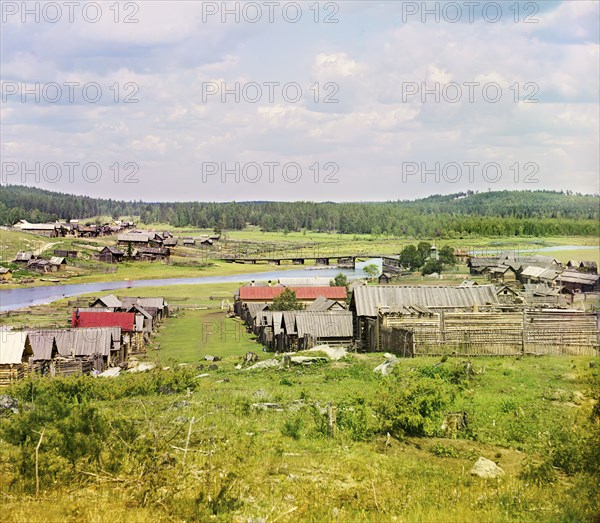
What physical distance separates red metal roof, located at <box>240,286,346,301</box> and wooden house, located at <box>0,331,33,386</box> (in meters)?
31.3

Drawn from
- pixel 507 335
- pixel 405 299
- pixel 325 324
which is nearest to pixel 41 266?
pixel 325 324

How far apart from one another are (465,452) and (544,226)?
305ft

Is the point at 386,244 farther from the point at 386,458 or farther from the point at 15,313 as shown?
the point at 386,458

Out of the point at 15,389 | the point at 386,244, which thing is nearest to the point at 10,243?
the point at 386,244

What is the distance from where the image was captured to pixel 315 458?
1199 centimetres

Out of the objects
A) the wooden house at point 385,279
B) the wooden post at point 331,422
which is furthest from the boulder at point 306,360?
the wooden house at point 385,279

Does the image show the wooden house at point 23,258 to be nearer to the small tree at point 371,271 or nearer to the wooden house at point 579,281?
the small tree at point 371,271

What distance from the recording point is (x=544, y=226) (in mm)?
98312

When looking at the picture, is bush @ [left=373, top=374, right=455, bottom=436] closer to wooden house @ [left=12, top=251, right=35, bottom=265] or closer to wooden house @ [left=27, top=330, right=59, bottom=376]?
wooden house @ [left=27, top=330, right=59, bottom=376]

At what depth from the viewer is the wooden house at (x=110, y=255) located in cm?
10924

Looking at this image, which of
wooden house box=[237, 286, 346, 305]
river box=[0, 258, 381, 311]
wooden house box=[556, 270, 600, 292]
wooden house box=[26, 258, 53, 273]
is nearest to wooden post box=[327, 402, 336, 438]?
wooden house box=[237, 286, 346, 305]

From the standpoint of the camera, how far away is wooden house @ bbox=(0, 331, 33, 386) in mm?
28078

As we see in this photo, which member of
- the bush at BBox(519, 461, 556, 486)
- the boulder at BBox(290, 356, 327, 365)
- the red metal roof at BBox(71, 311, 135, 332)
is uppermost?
the bush at BBox(519, 461, 556, 486)

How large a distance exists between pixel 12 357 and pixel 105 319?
15.2 metres
